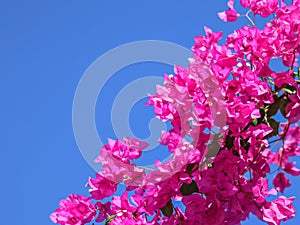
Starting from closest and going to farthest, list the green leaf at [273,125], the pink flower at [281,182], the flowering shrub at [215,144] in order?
the flowering shrub at [215,144], the green leaf at [273,125], the pink flower at [281,182]

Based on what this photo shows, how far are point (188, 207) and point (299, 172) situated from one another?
0.54 meters

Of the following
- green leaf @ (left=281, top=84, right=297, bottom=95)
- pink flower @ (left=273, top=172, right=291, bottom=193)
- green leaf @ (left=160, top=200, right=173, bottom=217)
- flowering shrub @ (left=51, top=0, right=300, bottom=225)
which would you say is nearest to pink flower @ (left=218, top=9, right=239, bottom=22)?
flowering shrub @ (left=51, top=0, right=300, bottom=225)

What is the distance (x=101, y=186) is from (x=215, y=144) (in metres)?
0.32

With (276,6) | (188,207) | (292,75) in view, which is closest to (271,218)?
(188,207)

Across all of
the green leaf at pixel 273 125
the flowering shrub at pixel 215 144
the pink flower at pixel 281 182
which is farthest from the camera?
the pink flower at pixel 281 182

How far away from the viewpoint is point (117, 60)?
166cm

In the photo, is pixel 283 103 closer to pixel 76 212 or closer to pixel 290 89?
pixel 290 89

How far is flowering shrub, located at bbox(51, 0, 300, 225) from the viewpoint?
3.98 ft

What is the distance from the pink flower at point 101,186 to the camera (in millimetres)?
1333

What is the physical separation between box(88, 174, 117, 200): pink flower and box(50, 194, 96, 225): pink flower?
6 cm

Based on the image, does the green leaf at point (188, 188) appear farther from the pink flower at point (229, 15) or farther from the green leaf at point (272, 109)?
the pink flower at point (229, 15)

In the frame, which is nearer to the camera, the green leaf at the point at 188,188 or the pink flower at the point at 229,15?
the green leaf at the point at 188,188

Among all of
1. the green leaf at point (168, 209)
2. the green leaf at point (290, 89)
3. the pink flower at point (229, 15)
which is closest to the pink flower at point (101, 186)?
the green leaf at point (168, 209)

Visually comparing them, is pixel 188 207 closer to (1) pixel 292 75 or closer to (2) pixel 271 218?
(2) pixel 271 218
